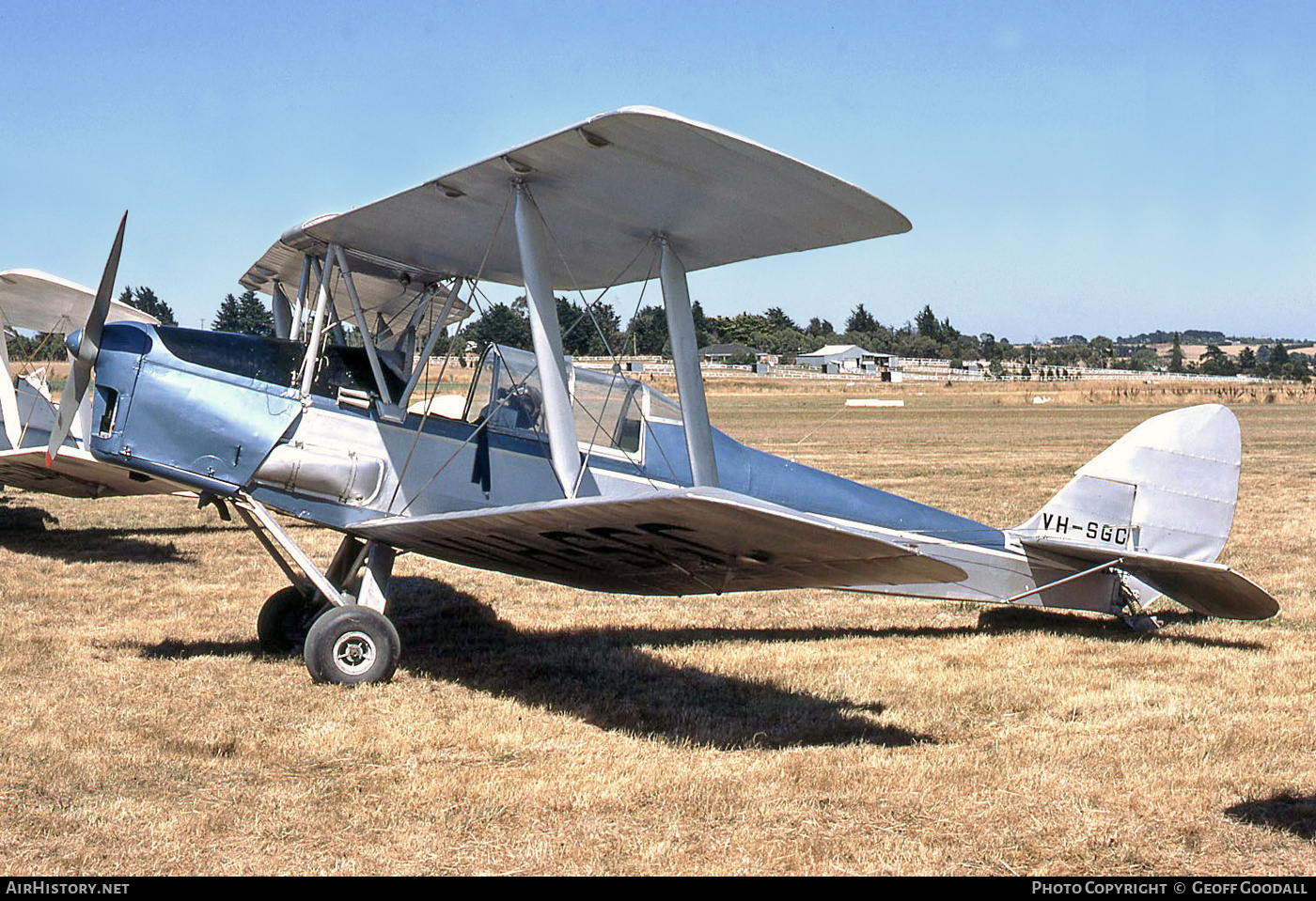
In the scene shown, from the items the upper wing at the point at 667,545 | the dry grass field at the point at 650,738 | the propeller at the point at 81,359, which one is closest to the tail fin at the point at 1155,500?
the dry grass field at the point at 650,738

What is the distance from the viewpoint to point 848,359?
118188mm

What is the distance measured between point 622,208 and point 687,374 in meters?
0.98

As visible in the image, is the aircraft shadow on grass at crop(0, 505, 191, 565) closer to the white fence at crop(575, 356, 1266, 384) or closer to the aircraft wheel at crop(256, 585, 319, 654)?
the aircraft wheel at crop(256, 585, 319, 654)

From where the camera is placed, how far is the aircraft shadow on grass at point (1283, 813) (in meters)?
4.11

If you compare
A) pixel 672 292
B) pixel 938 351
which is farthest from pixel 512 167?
pixel 938 351

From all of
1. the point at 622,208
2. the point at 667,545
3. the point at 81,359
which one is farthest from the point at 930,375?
the point at 667,545

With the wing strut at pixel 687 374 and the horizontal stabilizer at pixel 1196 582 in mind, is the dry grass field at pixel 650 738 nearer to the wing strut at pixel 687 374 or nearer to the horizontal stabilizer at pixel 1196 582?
the horizontal stabilizer at pixel 1196 582

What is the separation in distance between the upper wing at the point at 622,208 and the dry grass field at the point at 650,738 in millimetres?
2295

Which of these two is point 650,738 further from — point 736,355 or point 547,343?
point 736,355

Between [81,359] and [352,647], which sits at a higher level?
[81,359]

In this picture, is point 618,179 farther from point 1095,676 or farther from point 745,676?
point 1095,676

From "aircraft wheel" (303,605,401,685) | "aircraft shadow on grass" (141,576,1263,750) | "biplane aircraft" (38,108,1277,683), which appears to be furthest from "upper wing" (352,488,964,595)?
"aircraft shadow on grass" (141,576,1263,750)

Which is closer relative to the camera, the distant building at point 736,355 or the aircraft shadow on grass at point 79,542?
the aircraft shadow on grass at point 79,542

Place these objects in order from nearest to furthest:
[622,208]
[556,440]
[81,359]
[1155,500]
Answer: [556,440] < [622,208] < [81,359] < [1155,500]
